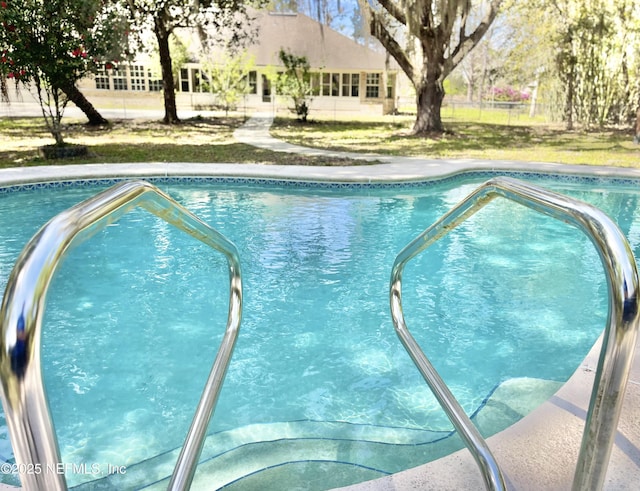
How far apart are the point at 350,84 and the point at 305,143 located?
668 inches

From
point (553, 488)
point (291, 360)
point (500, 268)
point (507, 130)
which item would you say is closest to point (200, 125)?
point (507, 130)

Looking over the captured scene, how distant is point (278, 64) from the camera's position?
25797mm

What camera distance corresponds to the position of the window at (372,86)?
2853 cm

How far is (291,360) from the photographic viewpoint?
10.8ft

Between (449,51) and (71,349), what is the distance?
1345 centimetres

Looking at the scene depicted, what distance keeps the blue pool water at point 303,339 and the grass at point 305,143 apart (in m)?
4.02

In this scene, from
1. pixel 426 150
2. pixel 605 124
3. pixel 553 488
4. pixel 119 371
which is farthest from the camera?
pixel 605 124

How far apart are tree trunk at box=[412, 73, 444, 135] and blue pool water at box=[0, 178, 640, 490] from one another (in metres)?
8.62

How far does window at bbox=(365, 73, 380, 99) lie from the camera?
93.6 ft

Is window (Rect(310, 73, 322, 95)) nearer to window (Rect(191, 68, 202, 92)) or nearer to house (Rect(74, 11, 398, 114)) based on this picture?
house (Rect(74, 11, 398, 114))

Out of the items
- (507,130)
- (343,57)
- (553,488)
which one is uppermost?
(343,57)

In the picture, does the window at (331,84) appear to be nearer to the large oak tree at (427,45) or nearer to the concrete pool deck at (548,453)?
the large oak tree at (427,45)

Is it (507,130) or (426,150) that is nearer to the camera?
(426,150)

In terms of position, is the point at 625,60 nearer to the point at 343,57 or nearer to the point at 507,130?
the point at 507,130
